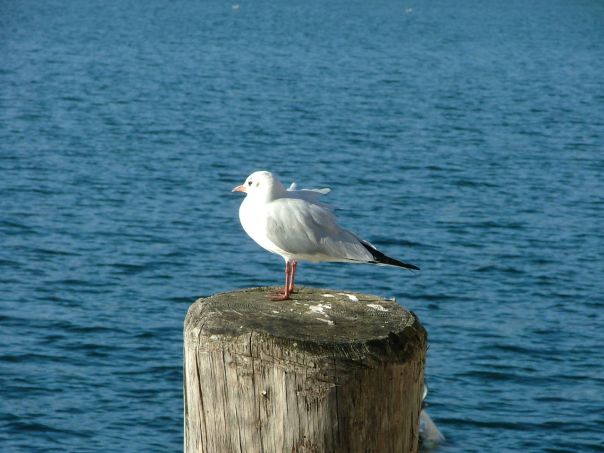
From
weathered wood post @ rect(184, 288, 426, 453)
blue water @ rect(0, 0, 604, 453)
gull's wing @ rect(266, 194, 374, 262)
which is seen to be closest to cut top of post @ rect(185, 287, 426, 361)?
weathered wood post @ rect(184, 288, 426, 453)

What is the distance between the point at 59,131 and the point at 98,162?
18.5 feet

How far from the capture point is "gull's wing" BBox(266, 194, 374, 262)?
584 centimetres

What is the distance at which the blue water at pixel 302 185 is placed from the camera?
700 inches

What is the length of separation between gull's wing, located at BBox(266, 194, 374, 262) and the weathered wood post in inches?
65.1

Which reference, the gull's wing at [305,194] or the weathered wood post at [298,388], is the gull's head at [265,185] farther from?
the weathered wood post at [298,388]

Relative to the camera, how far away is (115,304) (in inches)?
855

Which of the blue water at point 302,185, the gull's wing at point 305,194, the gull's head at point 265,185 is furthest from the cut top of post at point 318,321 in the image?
the blue water at point 302,185

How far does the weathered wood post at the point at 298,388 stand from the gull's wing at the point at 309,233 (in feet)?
5.42

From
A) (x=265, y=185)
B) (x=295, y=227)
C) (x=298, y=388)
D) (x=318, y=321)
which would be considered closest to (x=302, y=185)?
(x=265, y=185)

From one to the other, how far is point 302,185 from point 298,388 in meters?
27.5

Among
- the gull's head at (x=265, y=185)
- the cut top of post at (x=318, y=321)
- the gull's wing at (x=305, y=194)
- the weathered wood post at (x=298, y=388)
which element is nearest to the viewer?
the weathered wood post at (x=298, y=388)

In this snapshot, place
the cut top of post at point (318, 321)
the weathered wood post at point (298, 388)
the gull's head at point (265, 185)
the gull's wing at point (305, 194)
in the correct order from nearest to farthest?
the weathered wood post at point (298, 388)
the cut top of post at point (318, 321)
the gull's head at point (265, 185)
the gull's wing at point (305, 194)

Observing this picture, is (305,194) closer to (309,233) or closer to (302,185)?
(309,233)

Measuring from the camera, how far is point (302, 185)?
31.4 meters
